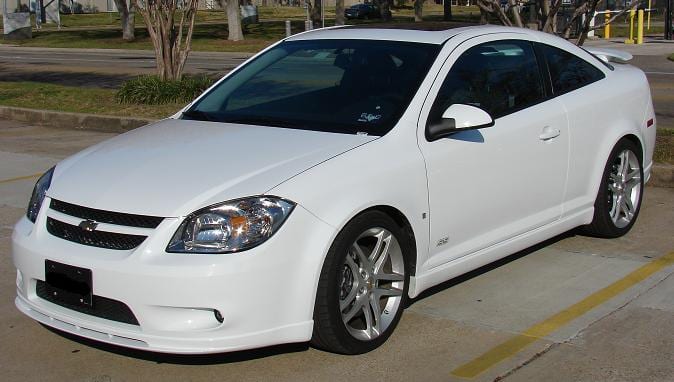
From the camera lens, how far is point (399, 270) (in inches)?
187

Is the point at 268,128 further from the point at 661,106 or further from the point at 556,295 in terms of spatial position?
the point at 661,106

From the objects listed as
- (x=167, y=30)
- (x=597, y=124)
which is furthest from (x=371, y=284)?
(x=167, y=30)

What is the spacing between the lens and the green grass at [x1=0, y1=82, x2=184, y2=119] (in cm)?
1371

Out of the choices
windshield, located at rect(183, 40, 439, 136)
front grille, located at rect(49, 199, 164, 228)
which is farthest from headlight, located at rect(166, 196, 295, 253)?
windshield, located at rect(183, 40, 439, 136)

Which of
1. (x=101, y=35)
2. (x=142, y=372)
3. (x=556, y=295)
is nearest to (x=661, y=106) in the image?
(x=556, y=295)

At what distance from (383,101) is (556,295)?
1576 millimetres

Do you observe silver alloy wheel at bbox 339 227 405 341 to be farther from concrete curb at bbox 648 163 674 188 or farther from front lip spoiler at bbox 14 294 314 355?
concrete curb at bbox 648 163 674 188

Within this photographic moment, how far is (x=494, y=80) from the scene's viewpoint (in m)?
5.54

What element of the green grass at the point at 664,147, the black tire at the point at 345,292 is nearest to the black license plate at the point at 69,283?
the black tire at the point at 345,292

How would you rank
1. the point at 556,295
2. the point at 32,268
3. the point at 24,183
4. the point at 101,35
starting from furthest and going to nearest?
the point at 101,35 → the point at 24,183 → the point at 556,295 → the point at 32,268

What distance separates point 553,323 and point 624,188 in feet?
6.57

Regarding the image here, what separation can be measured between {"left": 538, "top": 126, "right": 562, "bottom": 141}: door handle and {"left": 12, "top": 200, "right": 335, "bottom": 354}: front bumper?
77.2 inches

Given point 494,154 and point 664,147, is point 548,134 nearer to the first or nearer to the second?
point 494,154

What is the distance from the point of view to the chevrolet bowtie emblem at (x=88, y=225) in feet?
13.8
